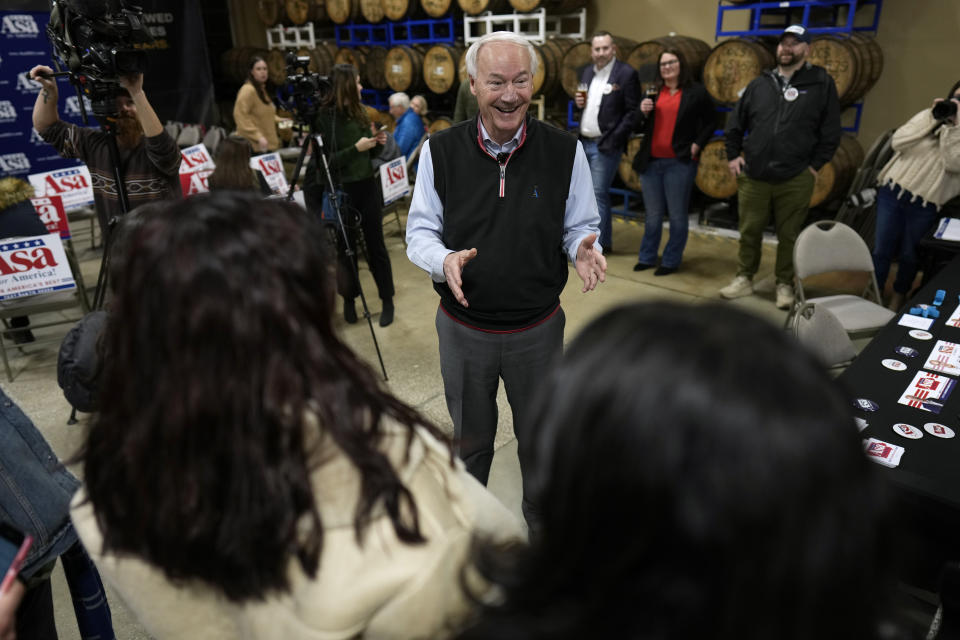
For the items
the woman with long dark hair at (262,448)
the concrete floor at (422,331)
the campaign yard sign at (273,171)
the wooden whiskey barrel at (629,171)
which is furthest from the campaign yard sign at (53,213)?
the wooden whiskey barrel at (629,171)

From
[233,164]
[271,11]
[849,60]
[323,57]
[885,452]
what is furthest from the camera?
[271,11]

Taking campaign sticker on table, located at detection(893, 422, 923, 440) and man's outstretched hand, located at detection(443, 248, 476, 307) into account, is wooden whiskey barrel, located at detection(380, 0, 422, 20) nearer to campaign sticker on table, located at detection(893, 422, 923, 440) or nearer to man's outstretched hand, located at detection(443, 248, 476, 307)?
man's outstretched hand, located at detection(443, 248, 476, 307)

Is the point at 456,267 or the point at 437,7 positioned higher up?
the point at 437,7

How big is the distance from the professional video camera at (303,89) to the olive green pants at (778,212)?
10.6 feet

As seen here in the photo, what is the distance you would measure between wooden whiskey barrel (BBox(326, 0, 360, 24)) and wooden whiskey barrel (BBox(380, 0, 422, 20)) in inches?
25.5

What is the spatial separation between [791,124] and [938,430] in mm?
2985

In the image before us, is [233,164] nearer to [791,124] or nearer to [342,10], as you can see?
[791,124]

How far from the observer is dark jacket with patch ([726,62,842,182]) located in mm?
4297

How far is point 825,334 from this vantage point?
2.95 meters

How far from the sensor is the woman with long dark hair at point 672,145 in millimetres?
5191

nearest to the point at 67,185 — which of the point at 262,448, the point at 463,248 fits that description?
the point at 463,248

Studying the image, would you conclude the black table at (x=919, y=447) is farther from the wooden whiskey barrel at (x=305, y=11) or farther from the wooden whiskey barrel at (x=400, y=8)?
the wooden whiskey barrel at (x=305, y=11)

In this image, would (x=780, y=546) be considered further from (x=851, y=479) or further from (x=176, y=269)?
(x=176, y=269)

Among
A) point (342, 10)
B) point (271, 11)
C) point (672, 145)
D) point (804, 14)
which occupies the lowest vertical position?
point (672, 145)
